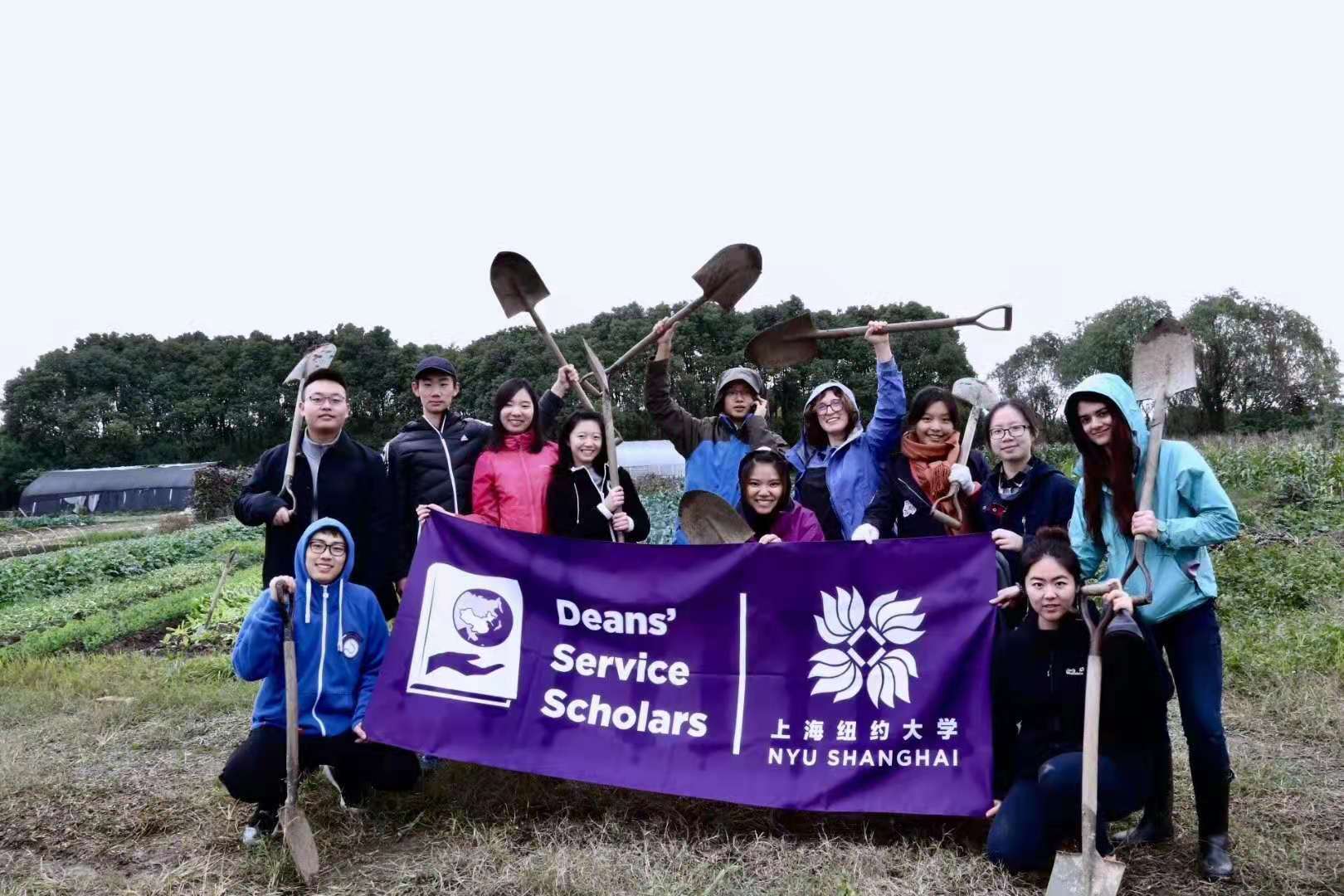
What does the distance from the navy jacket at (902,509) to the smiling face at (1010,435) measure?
0.36 m

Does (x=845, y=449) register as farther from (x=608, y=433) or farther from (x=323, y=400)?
(x=323, y=400)

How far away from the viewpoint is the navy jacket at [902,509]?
3809mm

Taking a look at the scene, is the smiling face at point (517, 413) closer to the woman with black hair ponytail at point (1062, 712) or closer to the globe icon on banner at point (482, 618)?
the globe icon on banner at point (482, 618)

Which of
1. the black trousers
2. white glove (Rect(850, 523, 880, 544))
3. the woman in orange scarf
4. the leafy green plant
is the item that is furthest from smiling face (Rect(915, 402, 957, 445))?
the leafy green plant

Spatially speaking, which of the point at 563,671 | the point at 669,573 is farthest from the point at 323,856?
the point at 669,573

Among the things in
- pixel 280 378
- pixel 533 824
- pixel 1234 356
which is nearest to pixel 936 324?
pixel 533 824

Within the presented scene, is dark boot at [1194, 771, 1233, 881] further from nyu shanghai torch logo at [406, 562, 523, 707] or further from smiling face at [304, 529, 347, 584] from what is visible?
smiling face at [304, 529, 347, 584]

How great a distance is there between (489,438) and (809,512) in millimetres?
1592

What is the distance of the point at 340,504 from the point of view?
395cm

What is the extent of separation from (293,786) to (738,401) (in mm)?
2560

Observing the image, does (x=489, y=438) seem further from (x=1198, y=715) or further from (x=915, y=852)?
(x=1198, y=715)

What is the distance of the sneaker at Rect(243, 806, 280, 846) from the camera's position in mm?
3363

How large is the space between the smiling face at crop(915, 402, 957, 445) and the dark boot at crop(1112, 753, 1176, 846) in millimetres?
1481

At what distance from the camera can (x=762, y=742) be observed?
3330mm
